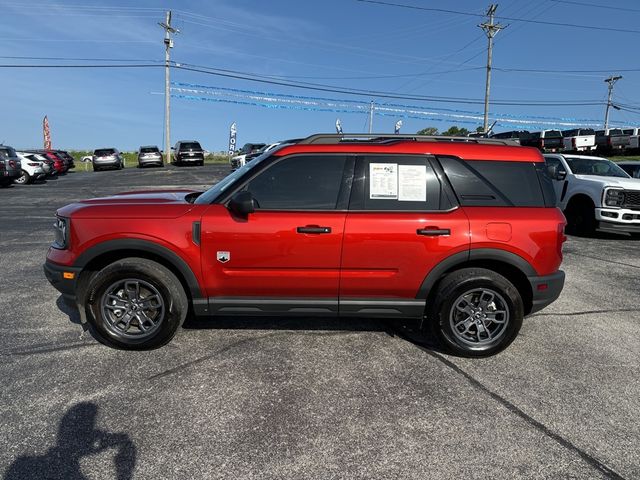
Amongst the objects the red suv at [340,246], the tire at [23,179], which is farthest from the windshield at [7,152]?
the red suv at [340,246]

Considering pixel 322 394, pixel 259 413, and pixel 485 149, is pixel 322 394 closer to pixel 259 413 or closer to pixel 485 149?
pixel 259 413

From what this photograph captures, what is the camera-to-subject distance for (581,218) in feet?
32.9

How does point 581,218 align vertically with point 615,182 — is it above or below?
below

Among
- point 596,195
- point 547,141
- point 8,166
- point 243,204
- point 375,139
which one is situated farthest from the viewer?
point 547,141

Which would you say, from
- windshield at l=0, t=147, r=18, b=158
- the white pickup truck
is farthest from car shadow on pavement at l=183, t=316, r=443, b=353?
windshield at l=0, t=147, r=18, b=158

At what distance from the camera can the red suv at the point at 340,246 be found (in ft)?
12.1

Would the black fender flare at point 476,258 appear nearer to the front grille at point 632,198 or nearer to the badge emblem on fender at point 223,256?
the badge emblem on fender at point 223,256

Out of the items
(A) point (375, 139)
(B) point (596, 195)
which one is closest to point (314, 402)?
(A) point (375, 139)

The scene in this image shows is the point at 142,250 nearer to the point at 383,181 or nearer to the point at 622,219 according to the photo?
Result: the point at 383,181

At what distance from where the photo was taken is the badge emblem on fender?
3.70 metres

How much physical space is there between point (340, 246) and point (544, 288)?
180cm

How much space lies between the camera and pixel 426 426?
2.84 meters

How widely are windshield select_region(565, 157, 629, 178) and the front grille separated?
3.67ft

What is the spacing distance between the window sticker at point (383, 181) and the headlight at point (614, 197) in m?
7.62
